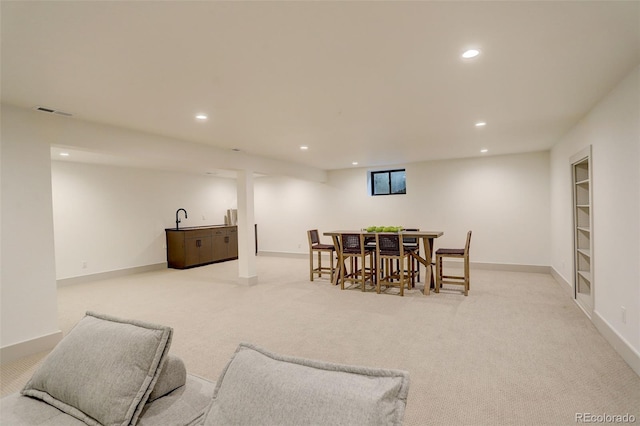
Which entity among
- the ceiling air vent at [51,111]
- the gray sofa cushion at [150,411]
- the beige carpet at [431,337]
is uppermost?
the ceiling air vent at [51,111]

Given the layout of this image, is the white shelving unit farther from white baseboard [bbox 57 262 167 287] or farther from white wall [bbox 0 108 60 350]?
white baseboard [bbox 57 262 167 287]

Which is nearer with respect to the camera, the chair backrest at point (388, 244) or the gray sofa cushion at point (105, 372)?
the gray sofa cushion at point (105, 372)

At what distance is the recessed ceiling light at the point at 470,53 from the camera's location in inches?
86.9

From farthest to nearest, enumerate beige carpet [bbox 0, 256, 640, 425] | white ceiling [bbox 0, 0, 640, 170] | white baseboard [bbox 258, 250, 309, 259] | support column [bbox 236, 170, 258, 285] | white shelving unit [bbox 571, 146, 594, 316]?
white baseboard [bbox 258, 250, 309, 259] → support column [bbox 236, 170, 258, 285] → white shelving unit [bbox 571, 146, 594, 316] → beige carpet [bbox 0, 256, 640, 425] → white ceiling [bbox 0, 0, 640, 170]

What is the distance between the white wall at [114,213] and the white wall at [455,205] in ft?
9.21

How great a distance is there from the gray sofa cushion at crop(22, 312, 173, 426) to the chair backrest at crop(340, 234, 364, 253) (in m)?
4.10

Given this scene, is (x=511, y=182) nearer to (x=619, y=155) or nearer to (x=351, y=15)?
(x=619, y=155)

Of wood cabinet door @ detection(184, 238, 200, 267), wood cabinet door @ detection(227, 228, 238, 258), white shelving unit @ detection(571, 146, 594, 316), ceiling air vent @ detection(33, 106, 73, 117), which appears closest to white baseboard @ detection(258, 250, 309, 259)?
wood cabinet door @ detection(227, 228, 238, 258)

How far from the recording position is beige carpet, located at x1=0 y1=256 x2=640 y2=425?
2.18 meters

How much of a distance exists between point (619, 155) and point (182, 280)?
6.35 m

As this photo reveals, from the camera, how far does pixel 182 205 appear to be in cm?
810

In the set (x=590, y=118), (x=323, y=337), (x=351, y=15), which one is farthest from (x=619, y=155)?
(x=323, y=337)

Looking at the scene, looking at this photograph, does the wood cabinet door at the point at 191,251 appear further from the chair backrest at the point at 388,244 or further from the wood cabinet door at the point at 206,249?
the chair backrest at the point at 388,244

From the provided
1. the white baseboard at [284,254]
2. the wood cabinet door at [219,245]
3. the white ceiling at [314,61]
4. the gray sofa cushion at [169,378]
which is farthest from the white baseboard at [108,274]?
the gray sofa cushion at [169,378]
